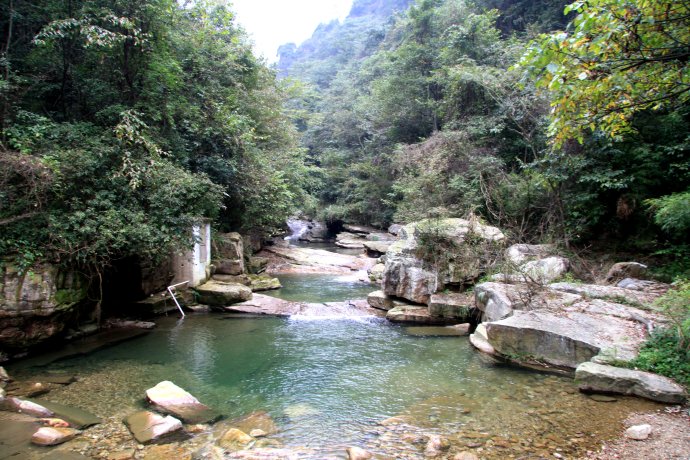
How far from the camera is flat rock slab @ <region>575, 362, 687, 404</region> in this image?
16.8 ft

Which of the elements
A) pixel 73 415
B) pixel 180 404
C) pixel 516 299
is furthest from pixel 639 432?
pixel 73 415

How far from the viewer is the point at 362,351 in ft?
26.8

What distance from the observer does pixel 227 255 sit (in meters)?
14.2

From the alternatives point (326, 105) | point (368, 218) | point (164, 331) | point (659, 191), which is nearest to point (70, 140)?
point (164, 331)

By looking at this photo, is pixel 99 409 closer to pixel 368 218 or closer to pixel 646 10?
pixel 646 10

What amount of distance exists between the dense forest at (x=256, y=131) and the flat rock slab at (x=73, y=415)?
2897 millimetres

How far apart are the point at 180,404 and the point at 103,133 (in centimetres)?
675

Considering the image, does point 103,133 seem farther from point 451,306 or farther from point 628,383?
point 628,383

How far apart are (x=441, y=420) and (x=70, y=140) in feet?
30.0

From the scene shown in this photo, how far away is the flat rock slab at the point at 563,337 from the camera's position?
20.6 feet

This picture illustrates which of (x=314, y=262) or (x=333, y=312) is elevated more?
(x=314, y=262)

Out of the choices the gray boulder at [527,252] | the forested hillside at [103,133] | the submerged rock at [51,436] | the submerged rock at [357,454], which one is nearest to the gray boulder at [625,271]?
the gray boulder at [527,252]

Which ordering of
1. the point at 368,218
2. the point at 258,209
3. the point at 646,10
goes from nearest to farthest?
the point at 646,10 → the point at 258,209 → the point at 368,218

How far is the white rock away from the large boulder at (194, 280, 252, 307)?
946cm
